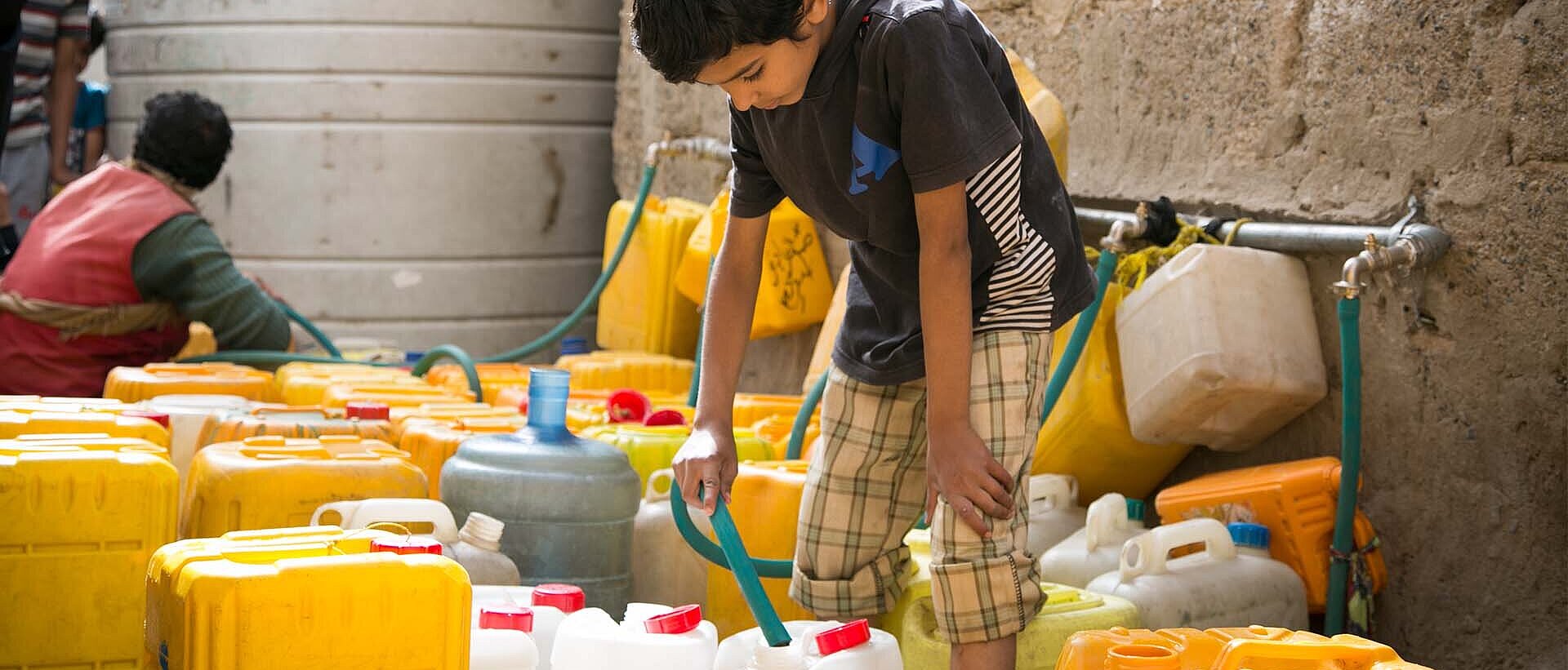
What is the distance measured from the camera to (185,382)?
3.55m

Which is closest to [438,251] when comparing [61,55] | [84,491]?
[61,55]

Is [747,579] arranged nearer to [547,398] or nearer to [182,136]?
[547,398]

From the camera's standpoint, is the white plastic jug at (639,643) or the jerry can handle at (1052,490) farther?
A: the jerry can handle at (1052,490)

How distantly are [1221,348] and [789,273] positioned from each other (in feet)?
5.31

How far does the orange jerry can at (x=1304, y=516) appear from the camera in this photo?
2641mm

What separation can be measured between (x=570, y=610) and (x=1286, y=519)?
1.29 m

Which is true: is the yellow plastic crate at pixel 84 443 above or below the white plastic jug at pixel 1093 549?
→ above

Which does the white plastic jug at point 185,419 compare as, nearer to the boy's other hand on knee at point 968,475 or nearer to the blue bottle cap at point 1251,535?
the boy's other hand on knee at point 968,475

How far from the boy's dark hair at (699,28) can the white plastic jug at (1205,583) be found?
1087 mm

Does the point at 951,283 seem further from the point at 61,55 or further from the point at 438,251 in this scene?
the point at 61,55

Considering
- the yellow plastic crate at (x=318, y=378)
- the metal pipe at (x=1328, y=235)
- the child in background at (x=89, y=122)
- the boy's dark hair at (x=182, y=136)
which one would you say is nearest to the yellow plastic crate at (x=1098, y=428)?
the metal pipe at (x=1328, y=235)

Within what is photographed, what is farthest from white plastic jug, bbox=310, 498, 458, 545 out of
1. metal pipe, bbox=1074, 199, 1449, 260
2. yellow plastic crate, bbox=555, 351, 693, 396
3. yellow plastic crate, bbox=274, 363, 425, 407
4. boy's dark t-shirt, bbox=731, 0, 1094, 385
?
yellow plastic crate, bbox=555, 351, 693, 396

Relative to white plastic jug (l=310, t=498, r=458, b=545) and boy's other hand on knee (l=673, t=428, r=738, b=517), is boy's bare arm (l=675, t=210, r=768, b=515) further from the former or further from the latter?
white plastic jug (l=310, t=498, r=458, b=545)

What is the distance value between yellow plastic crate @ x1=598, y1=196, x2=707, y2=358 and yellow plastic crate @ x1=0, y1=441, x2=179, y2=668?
2.75 metres
